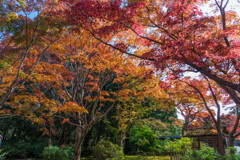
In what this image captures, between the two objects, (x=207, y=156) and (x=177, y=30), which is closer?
(x=177, y=30)

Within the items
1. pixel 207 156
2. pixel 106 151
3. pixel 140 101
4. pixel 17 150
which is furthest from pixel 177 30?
pixel 17 150

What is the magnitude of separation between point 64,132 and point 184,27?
37.5ft

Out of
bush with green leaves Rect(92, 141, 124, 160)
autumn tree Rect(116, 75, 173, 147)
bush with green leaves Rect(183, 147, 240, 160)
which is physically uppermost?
autumn tree Rect(116, 75, 173, 147)

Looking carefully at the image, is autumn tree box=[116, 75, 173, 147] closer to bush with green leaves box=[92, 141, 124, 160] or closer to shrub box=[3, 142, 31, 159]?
bush with green leaves box=[92, 141, 124, 160]

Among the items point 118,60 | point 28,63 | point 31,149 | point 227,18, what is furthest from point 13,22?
point 31,149

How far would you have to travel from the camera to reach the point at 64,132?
12.2 metres

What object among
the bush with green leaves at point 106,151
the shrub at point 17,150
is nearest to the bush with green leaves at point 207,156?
the bush with green leaves at point 106,151

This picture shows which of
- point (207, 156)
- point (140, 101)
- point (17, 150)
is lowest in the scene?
point (17, 150)

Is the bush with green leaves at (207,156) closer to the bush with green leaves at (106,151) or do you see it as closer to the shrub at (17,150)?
the bush with green leaves at (106,151)

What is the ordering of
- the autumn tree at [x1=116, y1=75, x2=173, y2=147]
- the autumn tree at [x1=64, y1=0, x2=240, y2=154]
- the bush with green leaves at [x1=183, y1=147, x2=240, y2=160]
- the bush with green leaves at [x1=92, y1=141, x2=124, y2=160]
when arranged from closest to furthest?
the autumn tree at [x1=64, y1=0, x2=240, y2=154] → the bush with green leaves at [x1=183, y1=147, x2=240, y2=160] → the autumn tree at [x1=116, y1=75, x2=173, y2=147] → the bush with green leaves at [x1=92, y1=141, x2=124, y2=160]

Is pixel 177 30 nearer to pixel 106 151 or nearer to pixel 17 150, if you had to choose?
pixel 106 151

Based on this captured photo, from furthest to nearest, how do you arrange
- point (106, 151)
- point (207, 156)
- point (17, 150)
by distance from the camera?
point (17, 150) → point (106, 151) → point (207, 156)

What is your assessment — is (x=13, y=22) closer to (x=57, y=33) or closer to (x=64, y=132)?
(x=57, y=33)

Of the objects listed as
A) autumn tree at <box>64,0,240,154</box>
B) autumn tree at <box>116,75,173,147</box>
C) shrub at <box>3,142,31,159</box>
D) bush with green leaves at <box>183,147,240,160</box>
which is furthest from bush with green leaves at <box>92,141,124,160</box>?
autumn tree at <box>64,0,240,154</box>
